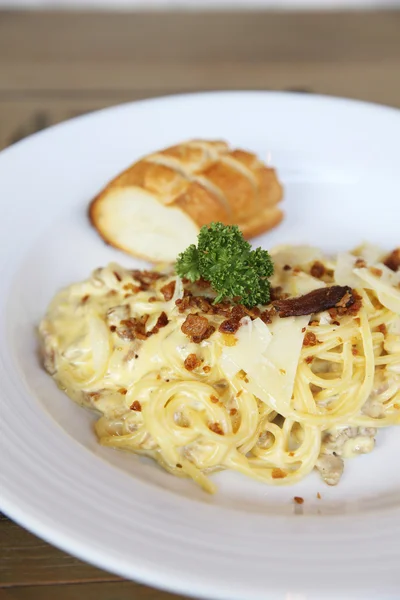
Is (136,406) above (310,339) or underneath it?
underneath

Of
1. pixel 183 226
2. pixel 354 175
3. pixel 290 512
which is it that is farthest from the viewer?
pixel 354 175

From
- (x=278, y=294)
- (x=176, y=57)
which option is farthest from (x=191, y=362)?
(x=176, y=57)

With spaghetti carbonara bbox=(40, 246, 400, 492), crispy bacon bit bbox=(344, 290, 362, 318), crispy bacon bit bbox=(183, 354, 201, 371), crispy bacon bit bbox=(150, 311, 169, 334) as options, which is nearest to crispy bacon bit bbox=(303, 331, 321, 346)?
spaghetti carbonara bbox=(40, 246, 400, 492)

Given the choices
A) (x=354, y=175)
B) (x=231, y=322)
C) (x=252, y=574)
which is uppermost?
(x=354, y=175)

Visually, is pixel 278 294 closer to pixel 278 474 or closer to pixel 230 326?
pixel 230 326

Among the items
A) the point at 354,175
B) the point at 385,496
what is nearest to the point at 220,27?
the point at 354,175

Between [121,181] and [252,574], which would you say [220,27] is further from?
[252,574]
